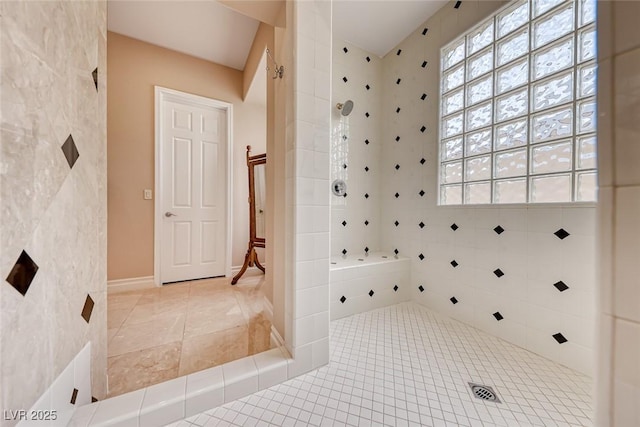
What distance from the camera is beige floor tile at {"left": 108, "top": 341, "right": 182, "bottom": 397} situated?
1.08 m

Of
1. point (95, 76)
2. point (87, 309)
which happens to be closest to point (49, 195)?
point (87, 309)

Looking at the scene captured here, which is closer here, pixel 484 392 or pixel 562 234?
pixel 484 392

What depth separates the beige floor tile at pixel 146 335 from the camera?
1.36 metres

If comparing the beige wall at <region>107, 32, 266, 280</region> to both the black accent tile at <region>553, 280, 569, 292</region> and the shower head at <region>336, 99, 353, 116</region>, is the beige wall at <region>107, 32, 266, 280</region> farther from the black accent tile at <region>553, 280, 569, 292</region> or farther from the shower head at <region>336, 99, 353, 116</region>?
the black accent tile at <region>553, 280, 569, 292</region>

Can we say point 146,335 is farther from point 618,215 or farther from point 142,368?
point 618,215

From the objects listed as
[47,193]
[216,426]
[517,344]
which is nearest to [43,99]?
[47,193]

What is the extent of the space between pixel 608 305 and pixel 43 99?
4.00ft

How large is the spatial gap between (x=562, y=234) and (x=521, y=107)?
79 cm

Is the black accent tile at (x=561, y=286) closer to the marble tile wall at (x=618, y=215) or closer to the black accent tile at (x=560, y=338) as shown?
the black accent tile at (x=560, y=338)

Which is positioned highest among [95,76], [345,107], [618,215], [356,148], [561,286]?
[345,107]

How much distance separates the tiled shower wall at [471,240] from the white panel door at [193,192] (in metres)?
1.94

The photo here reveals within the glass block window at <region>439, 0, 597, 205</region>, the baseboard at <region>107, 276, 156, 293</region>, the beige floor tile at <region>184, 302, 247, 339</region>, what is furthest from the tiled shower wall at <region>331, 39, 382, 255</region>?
the baseboard at <region>107, 276, 156, 293</region>

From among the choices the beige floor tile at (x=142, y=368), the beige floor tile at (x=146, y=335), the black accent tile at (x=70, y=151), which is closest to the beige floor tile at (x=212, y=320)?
the beige floor tile at (x=146, y=335)

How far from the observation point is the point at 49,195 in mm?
642
